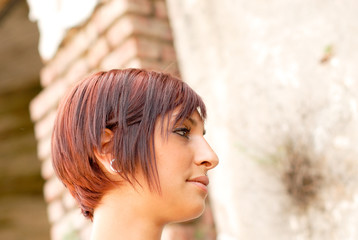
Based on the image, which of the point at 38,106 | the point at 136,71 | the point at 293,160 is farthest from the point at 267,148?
the point at 38,106

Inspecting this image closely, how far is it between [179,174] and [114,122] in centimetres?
21

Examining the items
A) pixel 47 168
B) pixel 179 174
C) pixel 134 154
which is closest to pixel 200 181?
pixel 179 174

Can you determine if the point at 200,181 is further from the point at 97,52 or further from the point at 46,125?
the point at 46,125

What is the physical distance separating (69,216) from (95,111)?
1.61 meters

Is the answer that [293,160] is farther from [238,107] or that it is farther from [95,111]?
[95,111]

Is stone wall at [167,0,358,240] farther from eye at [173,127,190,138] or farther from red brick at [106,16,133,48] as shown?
eye at [173,127,190,138]

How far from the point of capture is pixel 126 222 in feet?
5.32

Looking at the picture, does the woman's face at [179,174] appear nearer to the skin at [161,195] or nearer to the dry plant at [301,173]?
the skin at [161,195]

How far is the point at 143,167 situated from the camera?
1590mm

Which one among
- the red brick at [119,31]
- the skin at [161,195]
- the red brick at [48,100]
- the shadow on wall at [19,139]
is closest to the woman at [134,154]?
the skin at [161,195]

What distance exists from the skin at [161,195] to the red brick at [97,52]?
148 centimetres

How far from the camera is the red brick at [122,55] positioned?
2.87 m

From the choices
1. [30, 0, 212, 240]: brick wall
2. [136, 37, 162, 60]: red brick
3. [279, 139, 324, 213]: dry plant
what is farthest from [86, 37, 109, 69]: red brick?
[279, 139, 324, 213]: dry plant

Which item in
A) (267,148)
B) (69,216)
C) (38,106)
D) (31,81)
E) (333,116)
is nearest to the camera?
(333,116)
